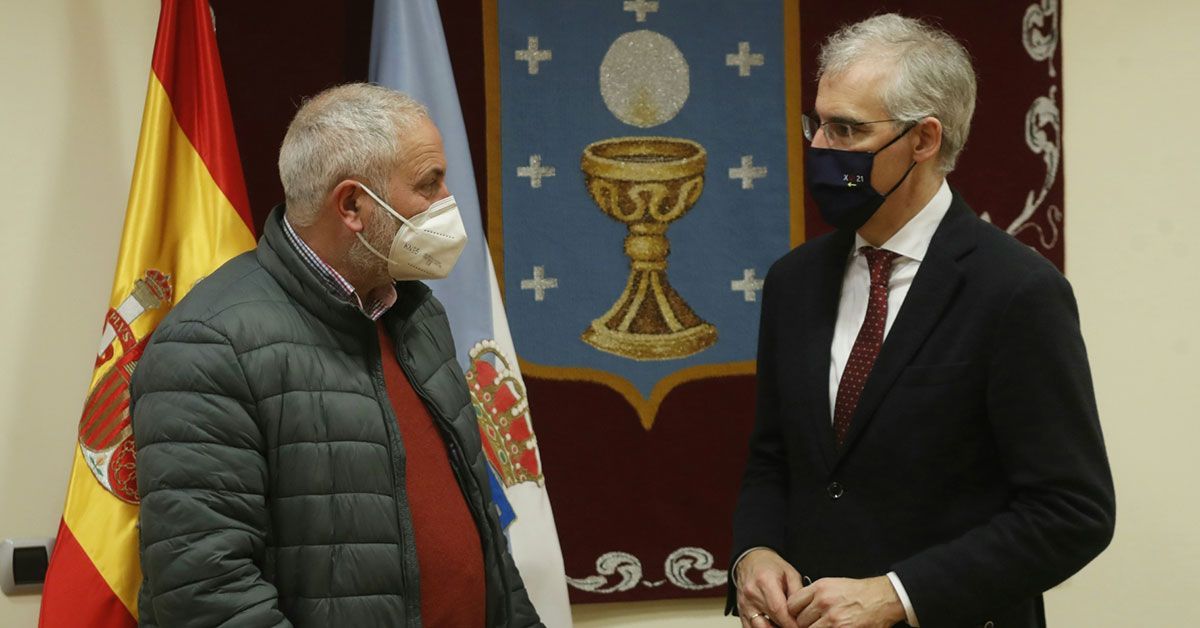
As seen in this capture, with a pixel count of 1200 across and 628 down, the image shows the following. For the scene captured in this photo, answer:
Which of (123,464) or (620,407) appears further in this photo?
(620,407)

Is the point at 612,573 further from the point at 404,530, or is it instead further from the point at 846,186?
the point at 846,186

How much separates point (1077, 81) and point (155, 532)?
2.20 meters

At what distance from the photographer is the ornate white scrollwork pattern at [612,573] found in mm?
2520

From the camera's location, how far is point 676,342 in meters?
2.55

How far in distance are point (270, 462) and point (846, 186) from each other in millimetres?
885

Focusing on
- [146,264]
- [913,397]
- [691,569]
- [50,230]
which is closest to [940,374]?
[913,397]

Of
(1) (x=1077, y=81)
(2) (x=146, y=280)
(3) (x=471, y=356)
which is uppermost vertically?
(1) (x=1077, y=81)

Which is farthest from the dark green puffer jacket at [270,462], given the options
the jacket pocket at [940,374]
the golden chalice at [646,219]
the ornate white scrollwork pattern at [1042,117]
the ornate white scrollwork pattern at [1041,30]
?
the ornate white scrollwork pattern at [1041,30]

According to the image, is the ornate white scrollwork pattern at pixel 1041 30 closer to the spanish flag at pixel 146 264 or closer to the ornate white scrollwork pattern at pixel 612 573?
the ornate white scrollwork pattern at pixel 612 573

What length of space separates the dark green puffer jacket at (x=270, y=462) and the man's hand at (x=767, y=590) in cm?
48

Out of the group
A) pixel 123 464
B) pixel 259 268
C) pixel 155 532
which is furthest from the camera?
pixel 123 464

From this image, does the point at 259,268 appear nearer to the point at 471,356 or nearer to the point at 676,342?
the point at 471,356

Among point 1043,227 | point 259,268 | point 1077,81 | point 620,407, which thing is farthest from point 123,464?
point 1077,81

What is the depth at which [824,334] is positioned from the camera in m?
1.74
